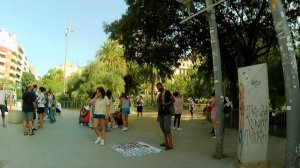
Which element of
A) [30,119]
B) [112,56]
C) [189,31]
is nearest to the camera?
[30,119]

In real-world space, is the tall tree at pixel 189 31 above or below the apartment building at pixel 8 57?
below

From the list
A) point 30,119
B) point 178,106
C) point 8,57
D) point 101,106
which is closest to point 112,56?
point 178,106

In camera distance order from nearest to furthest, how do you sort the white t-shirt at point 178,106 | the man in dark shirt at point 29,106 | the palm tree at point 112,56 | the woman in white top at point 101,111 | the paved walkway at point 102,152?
1. the paved walkway at point 102,152
2. the woman in white top at point 101,111
3. the man in dark shirt at point 29,106
4. the white t-shirt at point 178,106
5. the palm tree at point 112,56

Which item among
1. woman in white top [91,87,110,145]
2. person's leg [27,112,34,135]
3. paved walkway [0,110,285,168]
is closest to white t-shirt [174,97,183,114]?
paved walkway [0,110,285,168]

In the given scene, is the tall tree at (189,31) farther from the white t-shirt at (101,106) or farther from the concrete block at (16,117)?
the white t-shirt at (101,106)

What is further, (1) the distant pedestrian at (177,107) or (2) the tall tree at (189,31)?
(2) the tall tree at (189,31)

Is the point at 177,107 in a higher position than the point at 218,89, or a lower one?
lower

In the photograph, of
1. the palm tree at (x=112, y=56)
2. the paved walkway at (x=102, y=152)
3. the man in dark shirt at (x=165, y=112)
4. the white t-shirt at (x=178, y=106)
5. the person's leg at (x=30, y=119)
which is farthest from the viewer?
the palm tree at (x=112, y=56)

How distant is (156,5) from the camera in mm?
17281

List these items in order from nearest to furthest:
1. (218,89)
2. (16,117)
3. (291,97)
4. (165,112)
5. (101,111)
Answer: (291,97) → (218,89) → (165,112) → (101,111) → (16,117)

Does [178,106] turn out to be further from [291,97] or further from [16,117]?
[291,97]

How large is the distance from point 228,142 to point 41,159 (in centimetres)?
603

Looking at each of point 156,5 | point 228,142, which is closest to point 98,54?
point 156,5

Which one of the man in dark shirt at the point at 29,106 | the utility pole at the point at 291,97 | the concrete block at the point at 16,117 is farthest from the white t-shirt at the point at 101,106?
the concrete block at the point at 16,117
